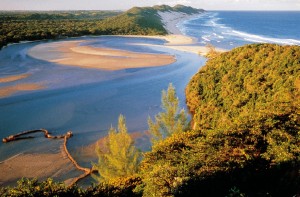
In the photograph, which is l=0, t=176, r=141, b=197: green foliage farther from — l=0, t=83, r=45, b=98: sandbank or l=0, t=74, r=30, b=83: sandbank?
l=0, t=74, r=30, b=83: sandbank

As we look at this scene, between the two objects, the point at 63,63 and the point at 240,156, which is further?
the point at 63,63

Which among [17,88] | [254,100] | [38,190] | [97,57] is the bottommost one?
[17,88]

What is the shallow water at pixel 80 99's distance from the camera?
1280 inches

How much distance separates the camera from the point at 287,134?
1539cm

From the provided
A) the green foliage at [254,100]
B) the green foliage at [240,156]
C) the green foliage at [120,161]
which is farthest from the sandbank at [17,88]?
the green foliage at [240,156]

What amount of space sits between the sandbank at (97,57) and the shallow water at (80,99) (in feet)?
11.1

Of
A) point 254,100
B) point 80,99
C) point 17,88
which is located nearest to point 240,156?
point 254,100

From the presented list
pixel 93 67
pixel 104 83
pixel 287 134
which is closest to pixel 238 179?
pixel 287 134

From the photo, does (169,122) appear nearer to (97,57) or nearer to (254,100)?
(254,100)

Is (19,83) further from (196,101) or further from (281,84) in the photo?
(281,84)

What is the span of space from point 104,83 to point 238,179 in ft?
129

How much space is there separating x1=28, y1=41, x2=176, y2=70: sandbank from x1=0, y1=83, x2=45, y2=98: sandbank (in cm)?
1561

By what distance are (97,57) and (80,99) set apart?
2928 cm

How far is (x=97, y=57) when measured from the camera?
69438mm
